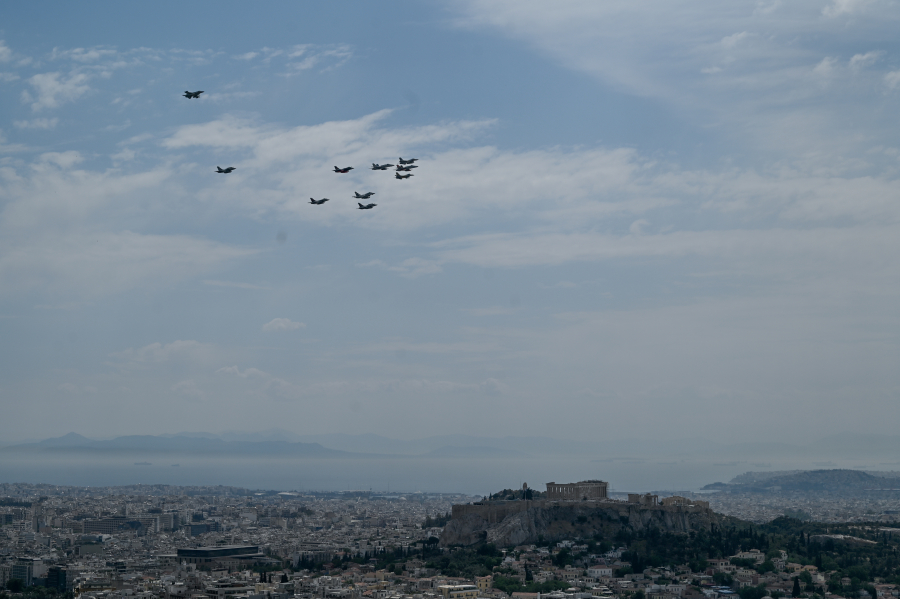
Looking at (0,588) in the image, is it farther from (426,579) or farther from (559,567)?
(559,567)

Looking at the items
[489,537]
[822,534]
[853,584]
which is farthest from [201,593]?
[822,534]

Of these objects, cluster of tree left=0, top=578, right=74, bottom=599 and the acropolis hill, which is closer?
cluster of tree left=0, top=578, right=74, bottom=599

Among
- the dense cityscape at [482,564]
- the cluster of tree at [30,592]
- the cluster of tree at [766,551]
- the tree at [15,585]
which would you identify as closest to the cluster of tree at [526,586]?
the dense cityscape at [482,564]

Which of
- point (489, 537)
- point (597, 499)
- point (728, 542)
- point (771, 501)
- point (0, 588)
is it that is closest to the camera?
point (0, 588)

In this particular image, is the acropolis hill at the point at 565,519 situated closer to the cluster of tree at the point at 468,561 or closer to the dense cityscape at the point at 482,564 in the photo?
the dense cityscape at the point at 482,564

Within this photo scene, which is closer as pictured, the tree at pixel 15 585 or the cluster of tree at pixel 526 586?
the cluster of tree at pixel 526 586

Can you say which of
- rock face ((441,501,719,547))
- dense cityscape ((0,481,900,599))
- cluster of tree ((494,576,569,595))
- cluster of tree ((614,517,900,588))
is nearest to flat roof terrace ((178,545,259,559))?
dense cityscape ((0,481,900,599))

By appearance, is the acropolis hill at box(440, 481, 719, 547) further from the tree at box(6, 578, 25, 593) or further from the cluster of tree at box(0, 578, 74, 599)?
the tree at box(6, 578, 25, 593)

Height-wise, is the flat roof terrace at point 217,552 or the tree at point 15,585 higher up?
the flat roof terrace at point 217,552

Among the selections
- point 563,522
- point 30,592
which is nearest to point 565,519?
point 563,522
